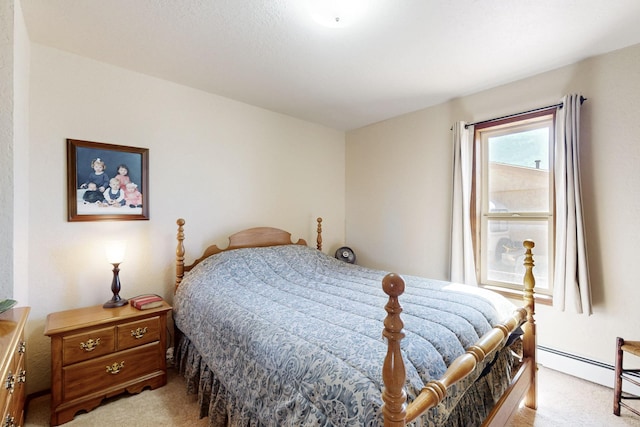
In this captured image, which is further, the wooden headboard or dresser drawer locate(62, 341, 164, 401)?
the wooden headboard

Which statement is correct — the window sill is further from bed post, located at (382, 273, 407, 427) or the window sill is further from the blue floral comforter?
bed post, located at (382, 273, 407, 427)

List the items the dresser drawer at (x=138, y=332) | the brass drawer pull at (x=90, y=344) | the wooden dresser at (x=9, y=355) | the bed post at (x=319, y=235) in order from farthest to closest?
the bed post at (x=319, y=235) < the dresser drawer at (x=138, y=332) < the brass drawer pull at (x=90, y=344) < the wooden dresser at (x=9, y=355)

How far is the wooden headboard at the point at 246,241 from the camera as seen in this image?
8.19 feet

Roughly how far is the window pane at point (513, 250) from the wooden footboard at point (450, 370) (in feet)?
2.83

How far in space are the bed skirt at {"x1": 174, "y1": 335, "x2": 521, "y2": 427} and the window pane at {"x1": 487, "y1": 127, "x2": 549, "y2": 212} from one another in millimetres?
1347

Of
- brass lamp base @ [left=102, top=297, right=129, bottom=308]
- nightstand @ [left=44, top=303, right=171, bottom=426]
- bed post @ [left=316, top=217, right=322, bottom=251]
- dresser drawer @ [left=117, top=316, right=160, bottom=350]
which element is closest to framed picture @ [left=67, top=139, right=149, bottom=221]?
brass lamp base @ [left=102, top=297, right=129, bottom=308]

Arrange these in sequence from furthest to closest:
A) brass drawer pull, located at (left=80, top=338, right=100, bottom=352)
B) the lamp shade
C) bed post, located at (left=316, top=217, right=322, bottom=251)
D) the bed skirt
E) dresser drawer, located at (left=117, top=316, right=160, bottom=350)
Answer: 1. bed post, located at (left=316, top=217, right=322, bottom=251)
2. the lamp shade
3. dresser drawer, located at (left=117, top=316, right=160, bottom=350)
4. brass drawer pull, located at (left=80, top=338, right=100, bottom=352)
5. the bed skirt

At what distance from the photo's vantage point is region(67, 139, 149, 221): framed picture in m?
2.16

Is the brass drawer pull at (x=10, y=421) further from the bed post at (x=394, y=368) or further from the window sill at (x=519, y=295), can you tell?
the window sill at (x=519, y=295)

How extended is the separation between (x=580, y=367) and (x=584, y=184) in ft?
4.86

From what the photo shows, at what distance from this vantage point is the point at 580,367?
2281 millimetres

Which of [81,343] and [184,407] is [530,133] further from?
[81,343]

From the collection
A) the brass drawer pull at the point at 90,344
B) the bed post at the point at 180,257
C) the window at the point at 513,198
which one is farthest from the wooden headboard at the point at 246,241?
the window at the point at 513,198

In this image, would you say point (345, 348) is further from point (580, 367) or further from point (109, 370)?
point (580, 367)
